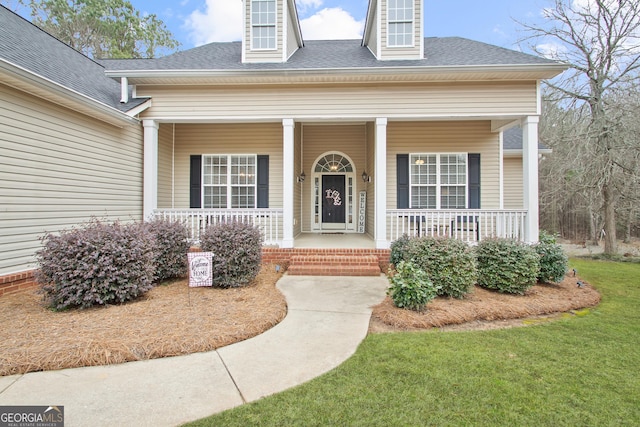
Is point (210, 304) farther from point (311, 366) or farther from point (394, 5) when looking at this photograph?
point (394, 5)

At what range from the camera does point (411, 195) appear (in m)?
9.08

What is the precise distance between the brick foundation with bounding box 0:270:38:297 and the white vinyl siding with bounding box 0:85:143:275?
0.11 metres

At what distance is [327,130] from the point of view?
10328 millimetres

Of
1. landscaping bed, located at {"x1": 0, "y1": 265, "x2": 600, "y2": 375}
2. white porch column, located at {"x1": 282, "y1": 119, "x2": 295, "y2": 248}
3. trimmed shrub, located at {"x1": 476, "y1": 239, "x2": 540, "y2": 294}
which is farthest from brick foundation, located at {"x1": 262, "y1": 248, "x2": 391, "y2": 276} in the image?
trimmed shrub, located at {"x1": 476, "y1": 239, "x2": 540, "y2": 294}

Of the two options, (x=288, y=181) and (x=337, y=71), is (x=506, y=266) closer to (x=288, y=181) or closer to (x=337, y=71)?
(x=288, y=181)

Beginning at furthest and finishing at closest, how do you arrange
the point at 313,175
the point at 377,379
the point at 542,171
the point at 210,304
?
the point at 542,171
the point at 313,175
the point at 210,304
the point at 377,379

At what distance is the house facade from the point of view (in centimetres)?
717

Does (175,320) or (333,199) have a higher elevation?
(333,199)

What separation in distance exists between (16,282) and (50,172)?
189cm

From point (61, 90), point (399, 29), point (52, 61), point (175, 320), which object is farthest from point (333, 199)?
point (52, 61)

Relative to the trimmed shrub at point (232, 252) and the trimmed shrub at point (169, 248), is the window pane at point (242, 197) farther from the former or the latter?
the trimmed shrub at point (232, 252)

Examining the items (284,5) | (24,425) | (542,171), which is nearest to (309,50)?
(284,5)

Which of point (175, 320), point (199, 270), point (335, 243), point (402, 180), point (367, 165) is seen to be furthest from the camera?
point (367, 165)

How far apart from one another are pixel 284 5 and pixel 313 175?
15.8 ft
